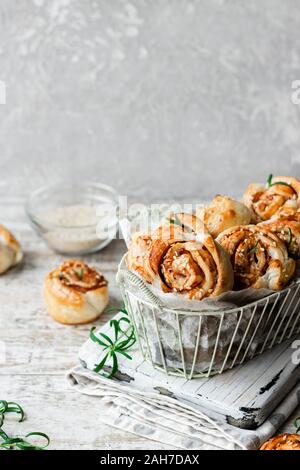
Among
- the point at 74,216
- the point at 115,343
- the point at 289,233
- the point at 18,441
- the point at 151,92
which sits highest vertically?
the point at 151,92

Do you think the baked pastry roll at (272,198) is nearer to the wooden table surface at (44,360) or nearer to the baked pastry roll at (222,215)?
the baked pastry roll at (222,215)

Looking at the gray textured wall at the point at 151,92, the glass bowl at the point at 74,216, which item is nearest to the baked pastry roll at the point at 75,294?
the glass bowl at the point at 74,216

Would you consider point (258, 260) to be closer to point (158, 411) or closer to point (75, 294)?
point (158, 411)

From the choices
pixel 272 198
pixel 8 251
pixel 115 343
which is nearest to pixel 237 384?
pixel 115 343

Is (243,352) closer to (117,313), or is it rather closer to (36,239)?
(117,313)

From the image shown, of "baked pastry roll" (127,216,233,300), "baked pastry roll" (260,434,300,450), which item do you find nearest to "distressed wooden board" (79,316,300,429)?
"baked pastry roll" (260,434,300,450)
